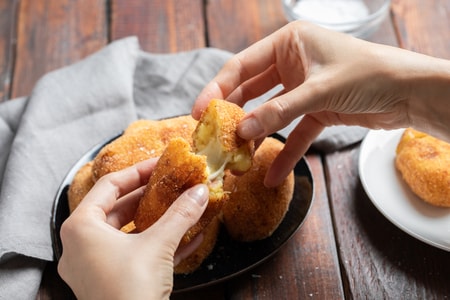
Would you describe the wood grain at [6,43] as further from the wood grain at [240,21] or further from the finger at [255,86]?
the finger at [255,86]

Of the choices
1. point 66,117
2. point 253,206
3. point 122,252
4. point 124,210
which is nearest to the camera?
point 122,252

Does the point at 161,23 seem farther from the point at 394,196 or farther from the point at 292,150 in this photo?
the point at 394,196

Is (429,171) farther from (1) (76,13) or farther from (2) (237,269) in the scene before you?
(1) (76,13)

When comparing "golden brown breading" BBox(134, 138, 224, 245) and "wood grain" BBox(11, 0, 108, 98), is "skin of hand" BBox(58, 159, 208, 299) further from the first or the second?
"wood grain" BBox(11, 0, 108, 98)

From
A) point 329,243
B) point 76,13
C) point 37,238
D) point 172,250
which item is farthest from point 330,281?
point 76,13

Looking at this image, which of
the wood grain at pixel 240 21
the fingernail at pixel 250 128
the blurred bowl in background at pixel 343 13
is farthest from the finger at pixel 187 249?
the blurred bowl in background at pixel 343 13

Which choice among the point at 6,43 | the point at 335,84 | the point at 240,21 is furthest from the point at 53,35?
the point at 335,84
